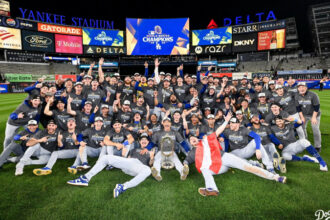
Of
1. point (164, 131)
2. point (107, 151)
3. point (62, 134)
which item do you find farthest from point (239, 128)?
point (62, 134)

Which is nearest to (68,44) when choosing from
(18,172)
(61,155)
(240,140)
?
(61,155)

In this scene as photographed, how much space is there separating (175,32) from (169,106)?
3562cm

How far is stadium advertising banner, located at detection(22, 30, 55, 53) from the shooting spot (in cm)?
3631

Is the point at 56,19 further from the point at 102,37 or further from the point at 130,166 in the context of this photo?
the point at 130,166

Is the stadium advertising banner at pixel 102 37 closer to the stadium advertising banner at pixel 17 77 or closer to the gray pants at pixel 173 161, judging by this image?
the stadium advertising banner at pixel 17 77

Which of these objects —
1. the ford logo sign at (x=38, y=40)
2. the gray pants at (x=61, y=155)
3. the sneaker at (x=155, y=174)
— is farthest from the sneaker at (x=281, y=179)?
the ford logo sign at (x=38, y=40)

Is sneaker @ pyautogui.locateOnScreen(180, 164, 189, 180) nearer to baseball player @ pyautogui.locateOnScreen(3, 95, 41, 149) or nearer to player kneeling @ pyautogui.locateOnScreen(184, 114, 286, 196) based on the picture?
player kneeling @ pyautogui.locateOnScreen(184, 114, 286, 196)

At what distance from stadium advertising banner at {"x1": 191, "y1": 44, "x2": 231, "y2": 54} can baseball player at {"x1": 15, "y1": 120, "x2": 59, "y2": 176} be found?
38.3 metres

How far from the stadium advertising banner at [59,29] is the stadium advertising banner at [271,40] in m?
36.7

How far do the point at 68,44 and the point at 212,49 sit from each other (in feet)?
97.2

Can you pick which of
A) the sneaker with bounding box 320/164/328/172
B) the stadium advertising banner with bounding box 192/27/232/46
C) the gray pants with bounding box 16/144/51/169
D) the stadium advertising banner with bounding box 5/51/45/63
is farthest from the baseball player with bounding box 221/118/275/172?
the stadium advertising banner with bounding box 5/51/45/63

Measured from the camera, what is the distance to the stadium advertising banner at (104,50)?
4014cm

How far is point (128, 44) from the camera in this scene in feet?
131

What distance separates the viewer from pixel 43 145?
5.71m
